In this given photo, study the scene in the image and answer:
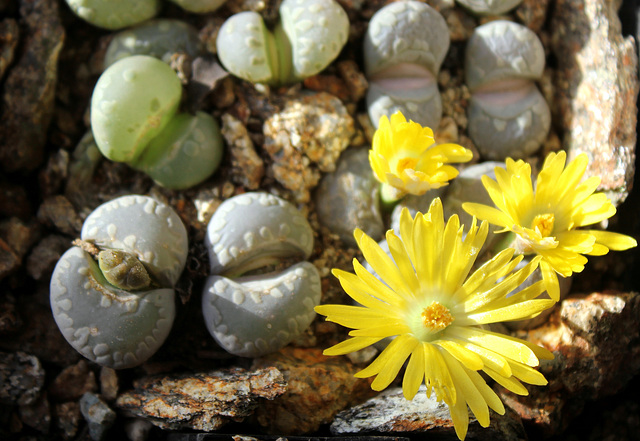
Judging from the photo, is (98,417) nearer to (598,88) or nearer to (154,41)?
(154,41)

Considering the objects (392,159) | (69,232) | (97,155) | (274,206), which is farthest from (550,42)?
(69,232)

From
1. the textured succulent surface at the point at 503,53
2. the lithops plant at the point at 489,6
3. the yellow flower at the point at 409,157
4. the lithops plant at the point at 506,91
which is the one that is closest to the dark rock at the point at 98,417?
the yellow flower at the point at 409,157

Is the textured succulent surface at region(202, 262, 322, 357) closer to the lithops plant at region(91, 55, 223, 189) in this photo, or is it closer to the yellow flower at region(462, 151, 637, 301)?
the lithops plant at region(91, 55, 223, 189)

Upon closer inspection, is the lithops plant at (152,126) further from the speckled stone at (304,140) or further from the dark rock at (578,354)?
the dark rock at (578,354)

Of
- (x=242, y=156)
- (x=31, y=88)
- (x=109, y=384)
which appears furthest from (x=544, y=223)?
(x=31, y=88)

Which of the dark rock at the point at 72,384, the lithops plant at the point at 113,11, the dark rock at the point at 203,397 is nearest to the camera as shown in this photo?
the dark rock at the point at 203,397

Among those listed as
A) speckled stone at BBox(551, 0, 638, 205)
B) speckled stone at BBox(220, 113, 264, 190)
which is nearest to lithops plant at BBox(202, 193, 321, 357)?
speckled stone at BBox(220, 113, 264, 190)
